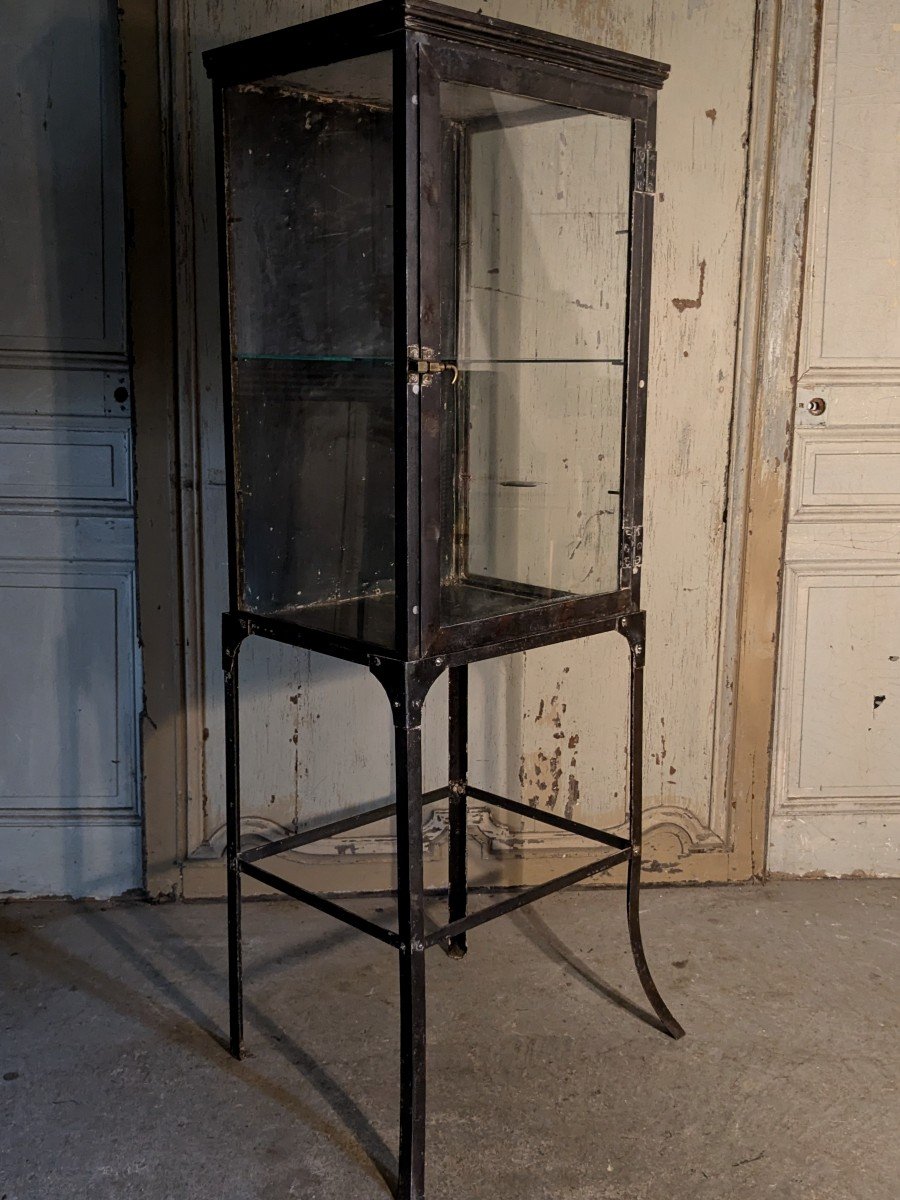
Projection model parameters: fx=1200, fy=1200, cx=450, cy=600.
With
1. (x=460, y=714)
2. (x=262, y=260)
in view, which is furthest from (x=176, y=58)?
(x=460, y=714)

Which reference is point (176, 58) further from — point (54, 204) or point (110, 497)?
point (110, 497)

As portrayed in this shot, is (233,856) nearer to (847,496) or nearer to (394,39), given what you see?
(394,39)

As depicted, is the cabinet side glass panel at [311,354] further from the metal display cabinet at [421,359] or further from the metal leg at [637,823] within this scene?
the metal leg at [637,823]

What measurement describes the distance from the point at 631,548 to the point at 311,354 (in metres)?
0.68

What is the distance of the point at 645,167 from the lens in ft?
6.87

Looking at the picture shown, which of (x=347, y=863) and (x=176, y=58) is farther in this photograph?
(x=347, y=863)

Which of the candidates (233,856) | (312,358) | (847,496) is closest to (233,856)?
(233,856)

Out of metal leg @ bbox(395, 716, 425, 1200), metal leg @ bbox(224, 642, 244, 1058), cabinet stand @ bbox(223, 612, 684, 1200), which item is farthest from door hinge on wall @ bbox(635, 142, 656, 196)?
metal leg @ bbox(224, 642, 244, 1058)

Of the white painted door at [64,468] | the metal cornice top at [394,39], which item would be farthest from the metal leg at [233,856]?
the metal cornice top at [394,39]

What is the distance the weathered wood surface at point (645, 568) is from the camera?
2.66 metres

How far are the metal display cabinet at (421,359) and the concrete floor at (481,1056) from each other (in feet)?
0.57

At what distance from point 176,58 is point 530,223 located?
978 millimetres

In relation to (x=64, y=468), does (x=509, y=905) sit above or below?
below

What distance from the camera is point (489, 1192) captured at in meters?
1.94
